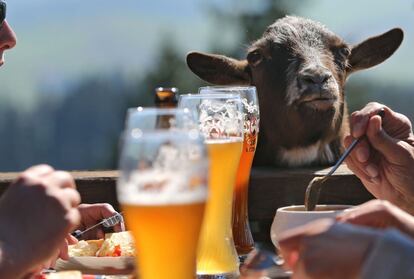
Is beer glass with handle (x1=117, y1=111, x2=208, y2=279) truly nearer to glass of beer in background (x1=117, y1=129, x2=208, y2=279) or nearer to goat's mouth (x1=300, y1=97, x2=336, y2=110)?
glass of beer in background (x1=117, y1=129, x2=208, y2=279)

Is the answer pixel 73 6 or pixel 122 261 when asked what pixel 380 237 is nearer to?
pixel 122 261

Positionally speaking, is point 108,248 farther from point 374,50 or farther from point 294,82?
point 374,50

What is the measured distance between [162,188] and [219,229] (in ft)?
2.64

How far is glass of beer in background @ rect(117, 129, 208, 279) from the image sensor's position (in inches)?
57.5

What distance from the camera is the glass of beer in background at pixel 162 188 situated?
1.46m

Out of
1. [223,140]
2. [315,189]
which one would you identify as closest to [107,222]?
[315,189]

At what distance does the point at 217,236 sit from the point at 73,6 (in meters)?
18.7

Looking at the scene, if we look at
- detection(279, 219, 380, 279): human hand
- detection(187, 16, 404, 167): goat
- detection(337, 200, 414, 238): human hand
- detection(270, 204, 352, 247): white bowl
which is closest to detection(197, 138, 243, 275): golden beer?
detection(270, 204, 352, 247): white bowl

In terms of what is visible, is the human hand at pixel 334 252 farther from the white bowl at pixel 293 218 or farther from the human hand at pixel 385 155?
the human hand at pixel 385 155

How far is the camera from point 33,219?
5.32 feet

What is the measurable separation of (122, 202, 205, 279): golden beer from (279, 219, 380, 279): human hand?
0.63 ft

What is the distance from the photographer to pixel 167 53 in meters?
18.5

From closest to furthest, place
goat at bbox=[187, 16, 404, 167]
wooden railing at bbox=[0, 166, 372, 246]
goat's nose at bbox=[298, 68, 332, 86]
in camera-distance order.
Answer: wooden railing at bbox=[0, 166, 372, 246] < goat's nose at bbox=[298, 68, 332, 86] < goat at bbox=[187, 16, 404, 167]

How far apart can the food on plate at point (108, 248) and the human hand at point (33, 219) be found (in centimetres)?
66
